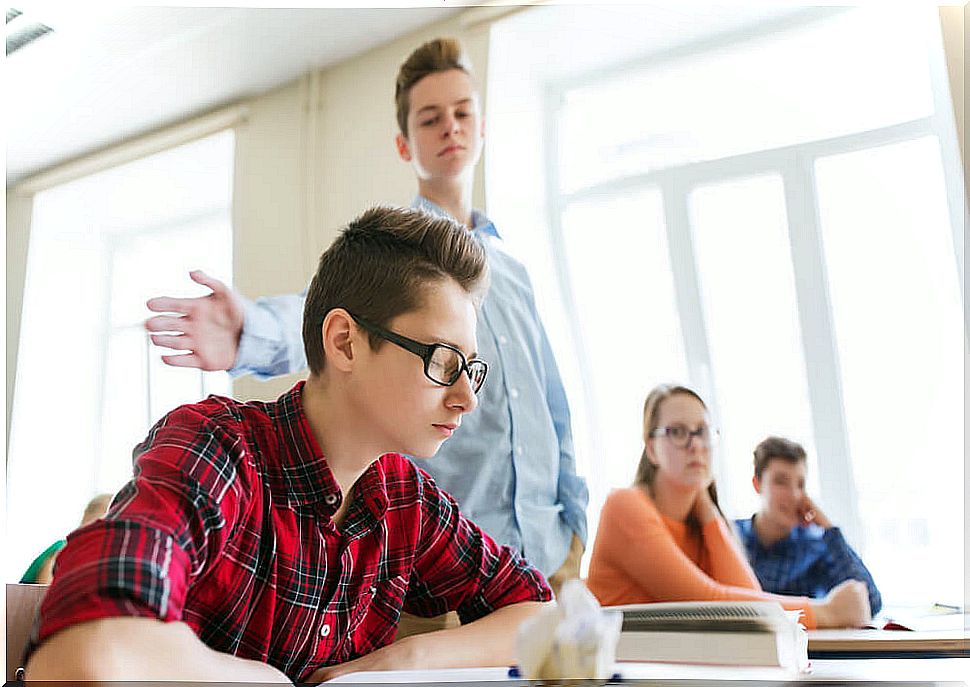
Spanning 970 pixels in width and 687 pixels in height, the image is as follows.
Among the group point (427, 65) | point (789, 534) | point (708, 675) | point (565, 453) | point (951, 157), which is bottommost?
point (708, 675)

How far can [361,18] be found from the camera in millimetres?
1170

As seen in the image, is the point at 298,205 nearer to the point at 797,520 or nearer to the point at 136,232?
the point at 136,232

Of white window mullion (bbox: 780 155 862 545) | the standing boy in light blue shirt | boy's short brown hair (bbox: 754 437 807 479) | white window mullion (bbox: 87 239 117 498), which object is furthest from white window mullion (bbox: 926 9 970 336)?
white window mullion (bbox: 87 239 117 498)

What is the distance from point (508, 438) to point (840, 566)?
41cm

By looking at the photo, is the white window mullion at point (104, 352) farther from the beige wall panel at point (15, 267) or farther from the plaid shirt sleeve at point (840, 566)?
the plaid shirt sleeve at point (840, 566)

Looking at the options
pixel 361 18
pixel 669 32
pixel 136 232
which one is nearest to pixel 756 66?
pixel 669 32

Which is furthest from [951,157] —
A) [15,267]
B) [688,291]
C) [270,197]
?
[15,267]

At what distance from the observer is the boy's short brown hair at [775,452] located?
3.47ft

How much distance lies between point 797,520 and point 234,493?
2.14 feet

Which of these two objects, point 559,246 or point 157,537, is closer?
point 157,537

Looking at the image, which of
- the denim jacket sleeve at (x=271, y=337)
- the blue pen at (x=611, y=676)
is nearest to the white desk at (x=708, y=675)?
the blue pen at (x=611, y=676)

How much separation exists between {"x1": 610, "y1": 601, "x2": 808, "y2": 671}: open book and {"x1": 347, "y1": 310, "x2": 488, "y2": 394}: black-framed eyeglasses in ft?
1.06

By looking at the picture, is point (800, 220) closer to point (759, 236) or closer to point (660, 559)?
point (759, 236)

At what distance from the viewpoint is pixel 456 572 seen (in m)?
0.94
